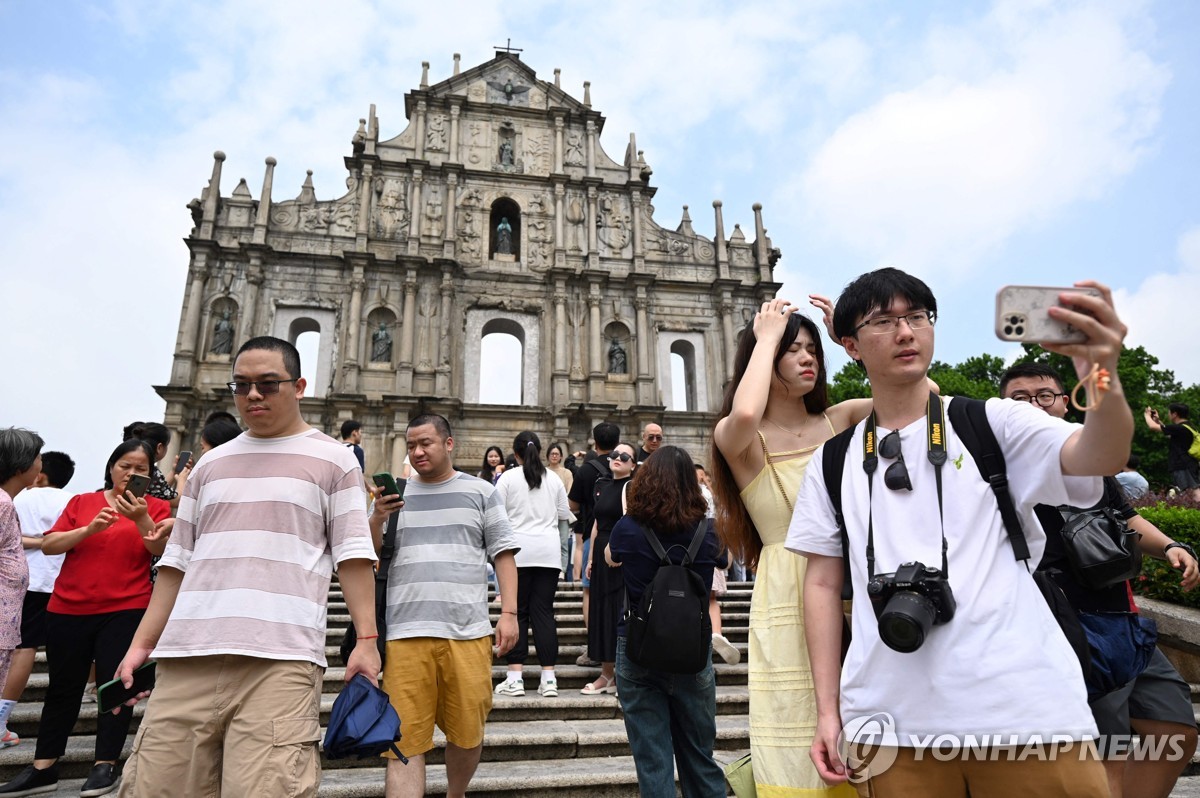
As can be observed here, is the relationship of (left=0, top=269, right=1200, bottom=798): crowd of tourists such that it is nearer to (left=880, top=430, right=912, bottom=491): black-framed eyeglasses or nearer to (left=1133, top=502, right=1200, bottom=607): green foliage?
(left=880, top=430, right=912, bottom=491): black-framed eyeglasses

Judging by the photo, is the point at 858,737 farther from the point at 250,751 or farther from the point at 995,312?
the point at 250,751

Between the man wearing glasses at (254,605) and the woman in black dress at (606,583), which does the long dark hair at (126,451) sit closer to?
the man wearing glasses at (254,605)

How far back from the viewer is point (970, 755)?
1.51 metres

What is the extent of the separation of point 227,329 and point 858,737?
20065mm

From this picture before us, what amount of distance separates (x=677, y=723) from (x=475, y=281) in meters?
18.3

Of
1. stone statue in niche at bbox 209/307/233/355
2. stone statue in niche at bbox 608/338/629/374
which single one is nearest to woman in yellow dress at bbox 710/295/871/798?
stone statue in niche at bbox 608/338/629/374

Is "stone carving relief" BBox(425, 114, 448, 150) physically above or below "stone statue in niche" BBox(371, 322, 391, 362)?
above

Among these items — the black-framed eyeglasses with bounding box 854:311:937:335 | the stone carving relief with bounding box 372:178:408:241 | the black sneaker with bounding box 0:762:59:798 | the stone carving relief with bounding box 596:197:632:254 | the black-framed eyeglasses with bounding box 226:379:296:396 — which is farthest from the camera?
the stone carving relief with bounding box 596:197:632:254

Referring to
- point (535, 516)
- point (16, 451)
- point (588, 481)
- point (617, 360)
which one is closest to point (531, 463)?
point (535, 516)

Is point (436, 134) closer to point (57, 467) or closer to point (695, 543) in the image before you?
point (57, 467)

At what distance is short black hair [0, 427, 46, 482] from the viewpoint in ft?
12.9

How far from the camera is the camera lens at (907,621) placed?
146 centimetres

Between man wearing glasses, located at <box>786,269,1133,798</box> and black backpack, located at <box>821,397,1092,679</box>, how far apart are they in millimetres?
19

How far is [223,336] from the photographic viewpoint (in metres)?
18.5
